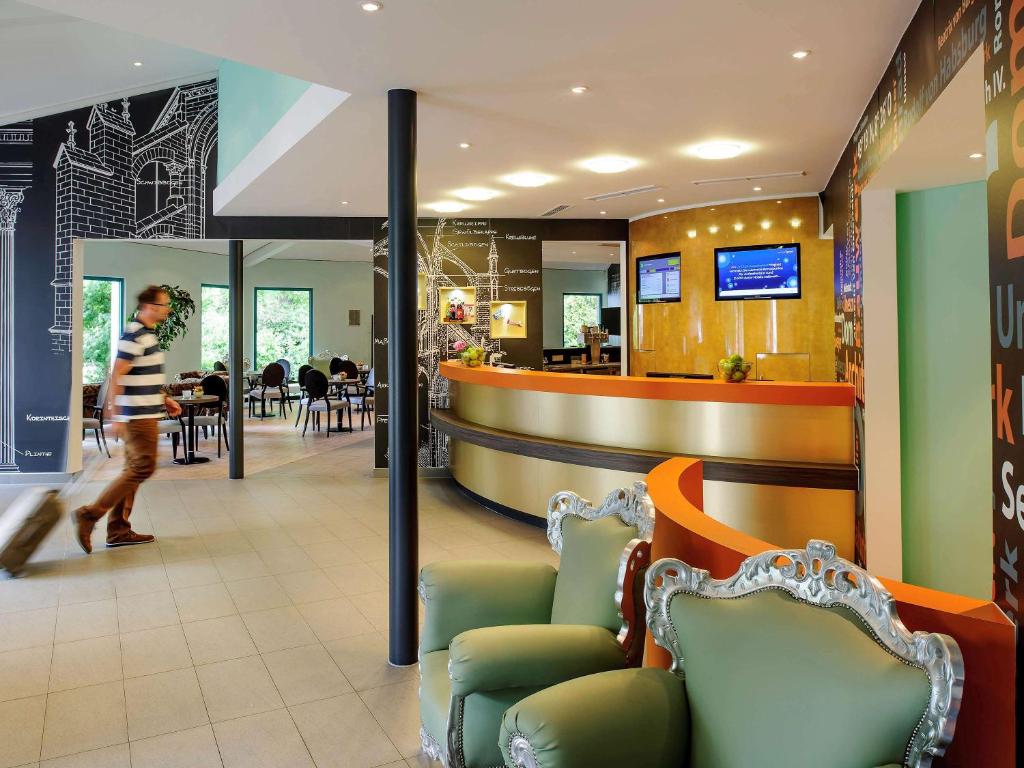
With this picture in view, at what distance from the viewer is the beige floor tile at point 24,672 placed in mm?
3484

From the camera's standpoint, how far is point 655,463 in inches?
218

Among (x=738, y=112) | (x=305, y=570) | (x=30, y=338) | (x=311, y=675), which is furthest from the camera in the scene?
(x=30, y=338)

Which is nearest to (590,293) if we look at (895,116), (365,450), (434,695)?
(365,450)

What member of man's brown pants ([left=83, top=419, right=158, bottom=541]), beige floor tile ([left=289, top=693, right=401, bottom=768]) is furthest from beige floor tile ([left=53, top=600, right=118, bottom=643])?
beige floor tile ([left=289, top=693, right=401, bottom=768])

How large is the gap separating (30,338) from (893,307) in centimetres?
902

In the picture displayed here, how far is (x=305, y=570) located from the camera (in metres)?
5.36

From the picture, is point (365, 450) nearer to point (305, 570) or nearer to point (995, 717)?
point (305, 570)

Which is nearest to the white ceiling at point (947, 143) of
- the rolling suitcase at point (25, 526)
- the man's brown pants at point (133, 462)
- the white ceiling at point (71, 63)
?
the man's brown pants at point (133, 462)

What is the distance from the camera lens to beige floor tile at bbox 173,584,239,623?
4.50 meters

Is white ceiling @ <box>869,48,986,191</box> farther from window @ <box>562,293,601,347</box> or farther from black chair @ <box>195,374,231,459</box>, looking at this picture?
window @ <box>562,293,601,347</box>

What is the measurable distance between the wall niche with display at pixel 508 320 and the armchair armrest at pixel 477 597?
675 cm

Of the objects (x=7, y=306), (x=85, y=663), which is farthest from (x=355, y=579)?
(x=7, y=306)

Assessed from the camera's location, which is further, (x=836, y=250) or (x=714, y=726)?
→ (x=836, y=250)

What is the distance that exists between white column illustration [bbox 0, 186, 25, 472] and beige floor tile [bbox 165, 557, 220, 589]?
4640 mm
